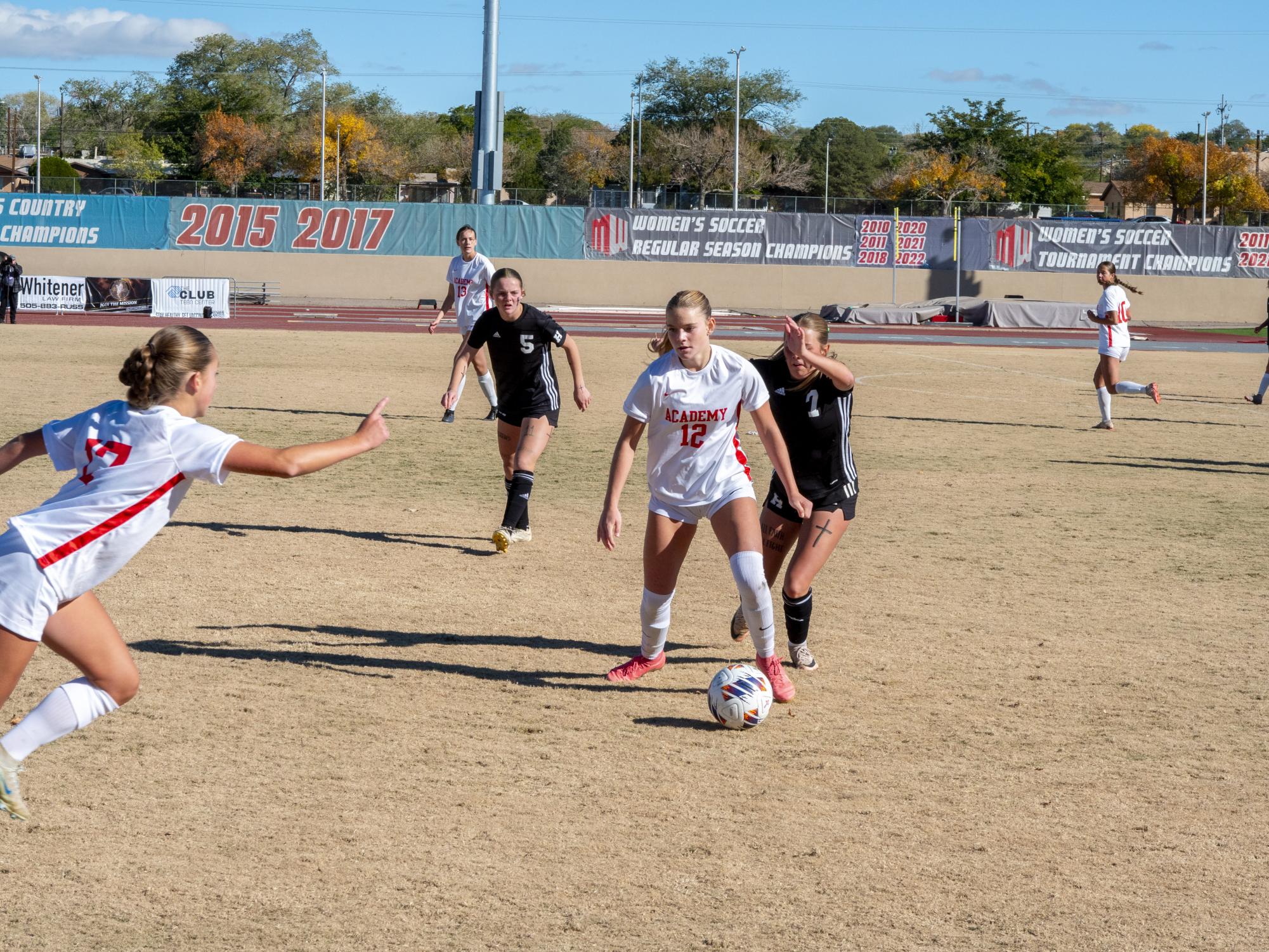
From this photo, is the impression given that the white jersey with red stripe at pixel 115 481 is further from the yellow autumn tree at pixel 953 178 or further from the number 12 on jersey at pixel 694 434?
the yellow autumn tree at pixel 953 178

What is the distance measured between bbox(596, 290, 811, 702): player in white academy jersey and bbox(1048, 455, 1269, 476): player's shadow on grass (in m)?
8.99

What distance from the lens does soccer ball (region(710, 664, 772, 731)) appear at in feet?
19.7

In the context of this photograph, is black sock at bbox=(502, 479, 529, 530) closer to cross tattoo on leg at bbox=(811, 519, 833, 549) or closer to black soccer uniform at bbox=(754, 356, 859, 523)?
black soccer uniform at bbox=(754, 356, 859, 523)

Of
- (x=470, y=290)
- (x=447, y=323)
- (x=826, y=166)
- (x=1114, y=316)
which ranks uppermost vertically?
(x=826, y=166)

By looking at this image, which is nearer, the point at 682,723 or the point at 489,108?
the point at 682,723

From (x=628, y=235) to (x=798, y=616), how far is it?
39.7 meters

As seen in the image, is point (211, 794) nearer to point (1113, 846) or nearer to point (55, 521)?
point (55, 521)

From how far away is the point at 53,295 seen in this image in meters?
35.9

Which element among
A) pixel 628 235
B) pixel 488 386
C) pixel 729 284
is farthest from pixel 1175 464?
pixel 628 235

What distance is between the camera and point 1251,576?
9328 millimetres

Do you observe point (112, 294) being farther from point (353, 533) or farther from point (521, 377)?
point (521, 377)

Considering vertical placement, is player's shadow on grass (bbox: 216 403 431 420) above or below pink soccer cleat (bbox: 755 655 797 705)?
above

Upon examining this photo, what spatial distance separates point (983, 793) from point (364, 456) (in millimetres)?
9749

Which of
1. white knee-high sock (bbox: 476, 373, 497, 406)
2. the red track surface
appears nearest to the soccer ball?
white knee-high sock (bbox: 476, 373, 497, 406)
